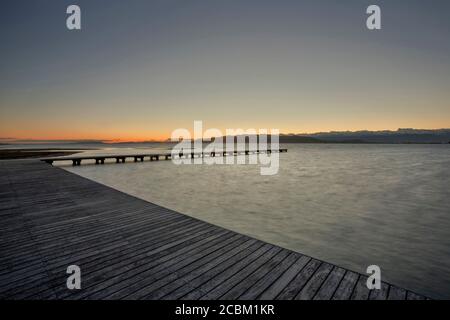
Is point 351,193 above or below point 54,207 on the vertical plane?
below

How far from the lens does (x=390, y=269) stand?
22.9 feet

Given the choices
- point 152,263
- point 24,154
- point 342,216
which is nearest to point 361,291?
point 152,263

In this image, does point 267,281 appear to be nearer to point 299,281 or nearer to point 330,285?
point 299,281

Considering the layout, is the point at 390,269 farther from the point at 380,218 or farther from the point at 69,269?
the point at 69,269

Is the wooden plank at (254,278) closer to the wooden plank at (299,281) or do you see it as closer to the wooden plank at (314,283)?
the wooden plank at (299,281)

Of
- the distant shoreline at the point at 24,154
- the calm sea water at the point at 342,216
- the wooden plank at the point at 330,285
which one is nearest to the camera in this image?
the wooden plank at the point at 330,285

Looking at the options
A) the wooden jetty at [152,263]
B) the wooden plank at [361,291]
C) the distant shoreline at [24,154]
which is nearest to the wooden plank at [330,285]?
the wooden jetty at [152,263]

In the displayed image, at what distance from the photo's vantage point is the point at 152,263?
4.13 meters

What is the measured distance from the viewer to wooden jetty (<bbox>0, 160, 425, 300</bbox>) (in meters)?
3.38

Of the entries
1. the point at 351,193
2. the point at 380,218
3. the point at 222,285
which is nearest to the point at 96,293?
the point at 222,285

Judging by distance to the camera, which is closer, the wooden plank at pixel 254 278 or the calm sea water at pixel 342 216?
the wooden plank at pixel 254 278

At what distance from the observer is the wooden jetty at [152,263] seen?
3381mm
